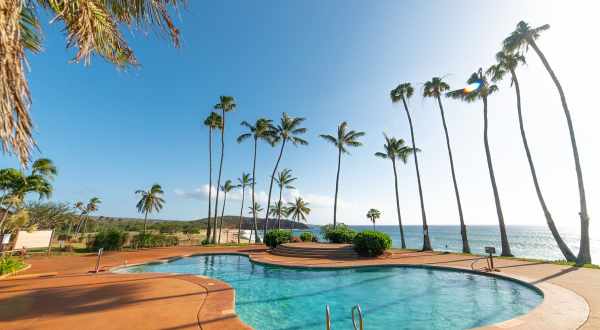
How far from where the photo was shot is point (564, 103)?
640 inches

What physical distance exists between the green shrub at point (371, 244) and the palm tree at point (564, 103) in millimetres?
10777

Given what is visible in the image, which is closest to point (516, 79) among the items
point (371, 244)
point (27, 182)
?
point (371, 244)

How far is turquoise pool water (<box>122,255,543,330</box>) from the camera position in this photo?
7.48 meters

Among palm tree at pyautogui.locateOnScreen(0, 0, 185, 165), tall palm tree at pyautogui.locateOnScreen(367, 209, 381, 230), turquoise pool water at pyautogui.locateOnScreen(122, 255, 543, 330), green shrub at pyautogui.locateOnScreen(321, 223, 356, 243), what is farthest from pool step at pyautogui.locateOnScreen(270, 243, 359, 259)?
tall palm tree at pyautogui.locateOnScreen(367, 209, 381, 230)

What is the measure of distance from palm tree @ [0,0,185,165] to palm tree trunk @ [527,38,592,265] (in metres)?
22.8

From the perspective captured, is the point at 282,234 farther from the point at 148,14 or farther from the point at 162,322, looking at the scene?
the point at 148,14

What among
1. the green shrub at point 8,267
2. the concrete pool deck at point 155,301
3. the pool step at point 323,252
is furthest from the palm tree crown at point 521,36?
the green shrub at point 8,267

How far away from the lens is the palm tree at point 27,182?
2147cm

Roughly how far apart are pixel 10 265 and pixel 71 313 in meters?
10.1

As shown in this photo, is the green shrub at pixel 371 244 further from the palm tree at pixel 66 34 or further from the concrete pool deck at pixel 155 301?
the palm tree at pixel 66 34

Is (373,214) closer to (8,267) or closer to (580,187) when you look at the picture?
Result: (580,187)

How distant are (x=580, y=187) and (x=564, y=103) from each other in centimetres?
575

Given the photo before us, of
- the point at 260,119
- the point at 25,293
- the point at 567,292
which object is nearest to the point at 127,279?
the point at 25,293

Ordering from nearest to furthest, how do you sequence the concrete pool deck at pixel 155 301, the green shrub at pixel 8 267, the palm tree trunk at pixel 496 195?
the concrete pool deck at pixel 155 301, the green shrub at pixel 8 267, the palm tree trunk at pixel 496 195
